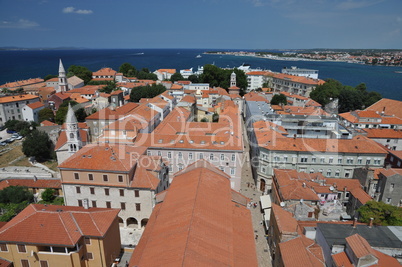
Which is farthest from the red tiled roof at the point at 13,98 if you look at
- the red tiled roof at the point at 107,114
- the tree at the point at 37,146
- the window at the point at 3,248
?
the window at the point at 3,248

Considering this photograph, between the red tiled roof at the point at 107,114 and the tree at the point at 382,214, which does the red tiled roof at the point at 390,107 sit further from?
the red tiled roof at the point at 107,114

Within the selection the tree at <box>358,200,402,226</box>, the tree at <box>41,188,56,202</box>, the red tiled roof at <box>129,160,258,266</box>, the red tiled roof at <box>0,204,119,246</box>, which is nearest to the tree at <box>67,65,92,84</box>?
the tree at <box>41,188,56,202</box>

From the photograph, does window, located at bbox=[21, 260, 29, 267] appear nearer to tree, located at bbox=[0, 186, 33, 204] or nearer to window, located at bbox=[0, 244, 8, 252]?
window, located at bbox=[0, 244, 8, 252]

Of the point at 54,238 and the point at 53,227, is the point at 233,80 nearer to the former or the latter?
the point at 53,227

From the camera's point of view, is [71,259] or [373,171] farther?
[373,171]

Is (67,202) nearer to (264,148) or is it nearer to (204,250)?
(204,250)

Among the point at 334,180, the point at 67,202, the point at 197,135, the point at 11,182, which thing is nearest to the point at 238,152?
the point at 197,135

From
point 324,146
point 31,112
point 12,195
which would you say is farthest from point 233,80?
point 12,195
